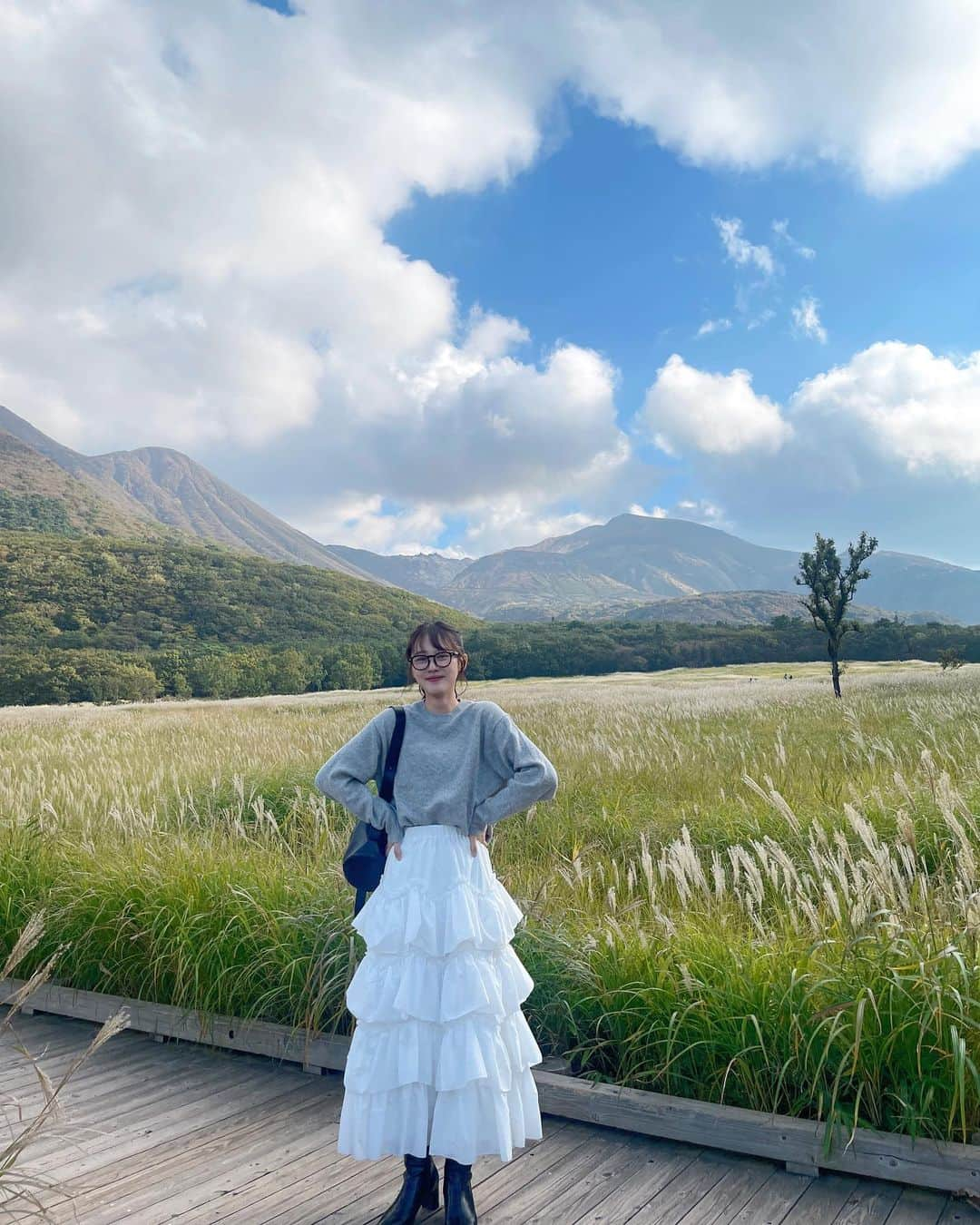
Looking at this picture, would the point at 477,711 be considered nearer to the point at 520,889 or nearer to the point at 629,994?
the point at 629,994

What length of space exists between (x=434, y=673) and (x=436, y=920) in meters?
0.80

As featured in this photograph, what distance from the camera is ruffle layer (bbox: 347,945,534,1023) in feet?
7.98

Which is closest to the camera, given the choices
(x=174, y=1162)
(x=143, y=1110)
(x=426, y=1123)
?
(x=426, y=1123)

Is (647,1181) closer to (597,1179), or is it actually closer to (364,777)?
(597,1179)

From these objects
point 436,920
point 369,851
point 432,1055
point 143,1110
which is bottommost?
point 143,1110

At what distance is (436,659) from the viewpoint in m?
2.82

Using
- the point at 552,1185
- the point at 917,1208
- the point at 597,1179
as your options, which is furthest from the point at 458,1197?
the point at 917,1208

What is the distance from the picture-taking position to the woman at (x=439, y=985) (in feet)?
7.93


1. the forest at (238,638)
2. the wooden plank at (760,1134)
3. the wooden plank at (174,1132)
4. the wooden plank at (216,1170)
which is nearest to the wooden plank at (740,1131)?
the wooden plank at (760,1134)

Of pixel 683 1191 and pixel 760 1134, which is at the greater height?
pixel 760 1134

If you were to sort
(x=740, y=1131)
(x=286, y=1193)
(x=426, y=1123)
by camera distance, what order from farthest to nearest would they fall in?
(x=740, y=1131) < (x=286, y=1193) < (x=426, y=1123)

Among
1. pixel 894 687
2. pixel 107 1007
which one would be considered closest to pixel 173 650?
pixel 894 687

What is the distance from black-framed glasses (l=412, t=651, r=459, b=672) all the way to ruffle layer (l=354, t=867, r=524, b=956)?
71 centimetres

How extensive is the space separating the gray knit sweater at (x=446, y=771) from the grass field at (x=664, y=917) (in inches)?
40.7
